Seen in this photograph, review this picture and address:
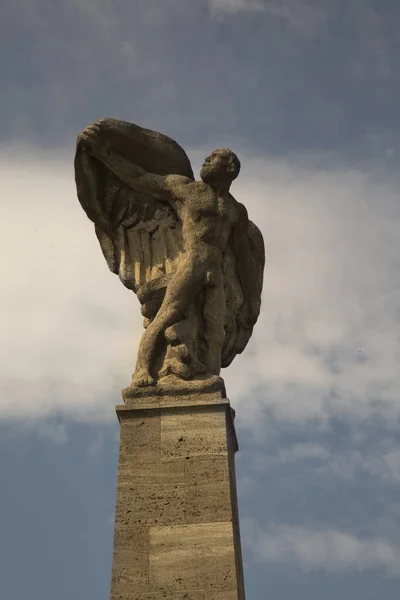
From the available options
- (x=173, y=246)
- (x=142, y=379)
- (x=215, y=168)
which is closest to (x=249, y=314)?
(x=173, y=246)

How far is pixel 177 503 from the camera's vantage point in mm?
7875

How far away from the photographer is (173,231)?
9.75 m

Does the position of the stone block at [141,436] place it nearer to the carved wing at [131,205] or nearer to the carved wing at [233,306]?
the carved wing at [233,306]

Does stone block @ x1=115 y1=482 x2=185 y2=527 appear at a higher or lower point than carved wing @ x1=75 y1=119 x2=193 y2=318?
lower

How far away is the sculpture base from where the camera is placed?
852 cm

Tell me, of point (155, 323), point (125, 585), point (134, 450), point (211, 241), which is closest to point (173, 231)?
point (211, 241)

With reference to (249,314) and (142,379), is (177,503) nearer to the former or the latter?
(142,379)

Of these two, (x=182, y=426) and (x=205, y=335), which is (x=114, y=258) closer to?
(x=205, y=335)

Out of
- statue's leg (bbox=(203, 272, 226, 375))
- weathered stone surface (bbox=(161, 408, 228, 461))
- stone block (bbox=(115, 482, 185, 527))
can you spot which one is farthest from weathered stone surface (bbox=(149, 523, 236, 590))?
statue's leg (bbox=(203, 272, 226, 375))

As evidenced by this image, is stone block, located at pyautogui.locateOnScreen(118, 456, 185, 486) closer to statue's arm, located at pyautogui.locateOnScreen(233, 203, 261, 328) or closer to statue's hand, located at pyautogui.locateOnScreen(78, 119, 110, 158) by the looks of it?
statue's arm, located at pyautogui.locateOnScreen(233, 203, 261, 328)

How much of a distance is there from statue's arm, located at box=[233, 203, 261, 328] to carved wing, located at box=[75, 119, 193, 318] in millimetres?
776

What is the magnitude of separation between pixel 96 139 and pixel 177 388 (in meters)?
3.40

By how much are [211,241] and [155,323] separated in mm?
1223

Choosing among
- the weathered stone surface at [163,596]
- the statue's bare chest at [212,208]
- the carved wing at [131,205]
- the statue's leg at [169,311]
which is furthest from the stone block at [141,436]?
the statue's bare chest at [212,208]
